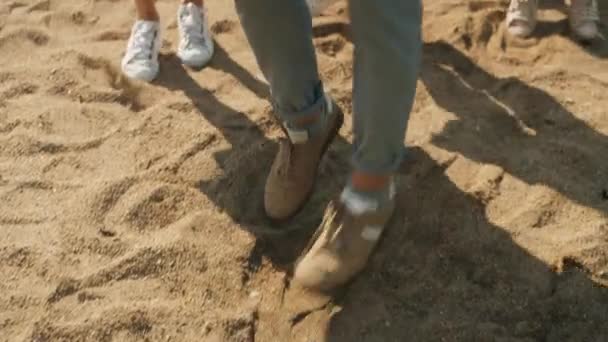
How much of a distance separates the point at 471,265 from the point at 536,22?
115cm

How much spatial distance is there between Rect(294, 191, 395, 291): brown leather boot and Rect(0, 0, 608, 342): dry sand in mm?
53

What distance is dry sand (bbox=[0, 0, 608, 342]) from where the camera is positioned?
1.86 m

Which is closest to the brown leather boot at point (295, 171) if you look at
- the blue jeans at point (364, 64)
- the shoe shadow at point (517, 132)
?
the blue jeans at point (364, 64)

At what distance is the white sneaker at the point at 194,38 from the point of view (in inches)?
106

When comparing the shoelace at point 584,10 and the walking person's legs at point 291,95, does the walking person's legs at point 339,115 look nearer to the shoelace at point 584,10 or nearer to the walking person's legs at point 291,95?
the walking person's legs at point 291,95

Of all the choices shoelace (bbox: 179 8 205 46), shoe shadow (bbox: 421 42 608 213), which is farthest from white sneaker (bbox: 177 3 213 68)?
shoe shadow (bbox: 421 42 608 213)

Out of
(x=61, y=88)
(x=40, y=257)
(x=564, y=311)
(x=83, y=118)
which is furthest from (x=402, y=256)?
(x=61, y=88)

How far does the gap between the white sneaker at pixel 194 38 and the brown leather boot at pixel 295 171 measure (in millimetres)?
746

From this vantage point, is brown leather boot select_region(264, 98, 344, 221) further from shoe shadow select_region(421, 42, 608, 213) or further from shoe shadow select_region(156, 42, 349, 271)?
shoe shadow select_region(421, 42, 608, 213)

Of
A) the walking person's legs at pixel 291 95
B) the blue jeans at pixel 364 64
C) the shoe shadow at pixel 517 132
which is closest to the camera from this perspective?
the blue jeans at pixel 364 64

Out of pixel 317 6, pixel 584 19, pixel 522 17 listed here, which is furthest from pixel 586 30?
pixel 317 6

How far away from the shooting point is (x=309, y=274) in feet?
6.17

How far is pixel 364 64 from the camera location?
1.62 meters

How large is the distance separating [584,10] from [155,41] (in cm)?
140
